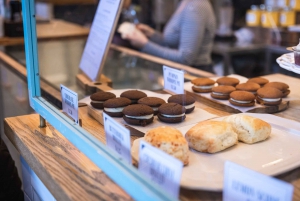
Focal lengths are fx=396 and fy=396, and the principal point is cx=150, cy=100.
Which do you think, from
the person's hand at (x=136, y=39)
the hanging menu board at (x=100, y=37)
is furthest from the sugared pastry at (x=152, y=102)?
the person's hand at (x=136, y=39)

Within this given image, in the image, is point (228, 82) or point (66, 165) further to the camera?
point (228, 82)

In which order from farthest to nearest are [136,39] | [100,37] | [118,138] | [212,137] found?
1. [136,39]
2. [100,37]
3. [212,137]
4. [118,138]

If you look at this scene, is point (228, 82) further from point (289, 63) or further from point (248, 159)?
point (248, 159)

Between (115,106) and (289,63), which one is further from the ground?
(289,63)

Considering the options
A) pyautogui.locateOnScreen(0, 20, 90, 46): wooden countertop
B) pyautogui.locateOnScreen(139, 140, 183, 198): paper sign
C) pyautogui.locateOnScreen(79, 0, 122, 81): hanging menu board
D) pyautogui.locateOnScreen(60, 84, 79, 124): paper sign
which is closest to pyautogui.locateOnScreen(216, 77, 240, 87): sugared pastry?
pyautogui.locateOnScreen(79, 0, 122, 81): hanging menu board

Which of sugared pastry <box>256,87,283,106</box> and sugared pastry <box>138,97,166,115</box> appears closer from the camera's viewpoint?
sugared pastry <box>138,97,166,115</box>

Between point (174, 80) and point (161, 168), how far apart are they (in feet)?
2.22

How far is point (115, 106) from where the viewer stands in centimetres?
111

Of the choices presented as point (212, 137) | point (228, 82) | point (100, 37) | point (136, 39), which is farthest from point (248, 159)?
point (136, 39)

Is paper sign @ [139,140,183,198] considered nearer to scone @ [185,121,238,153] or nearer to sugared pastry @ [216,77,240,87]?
scone @ [185,121,238,153]

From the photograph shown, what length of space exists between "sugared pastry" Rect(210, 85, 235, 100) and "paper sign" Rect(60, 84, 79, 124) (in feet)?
1.66

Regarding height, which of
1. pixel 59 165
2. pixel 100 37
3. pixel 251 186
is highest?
pixel 100 37

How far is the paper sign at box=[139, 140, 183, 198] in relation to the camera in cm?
62

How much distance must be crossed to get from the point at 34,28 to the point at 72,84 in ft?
1.78
